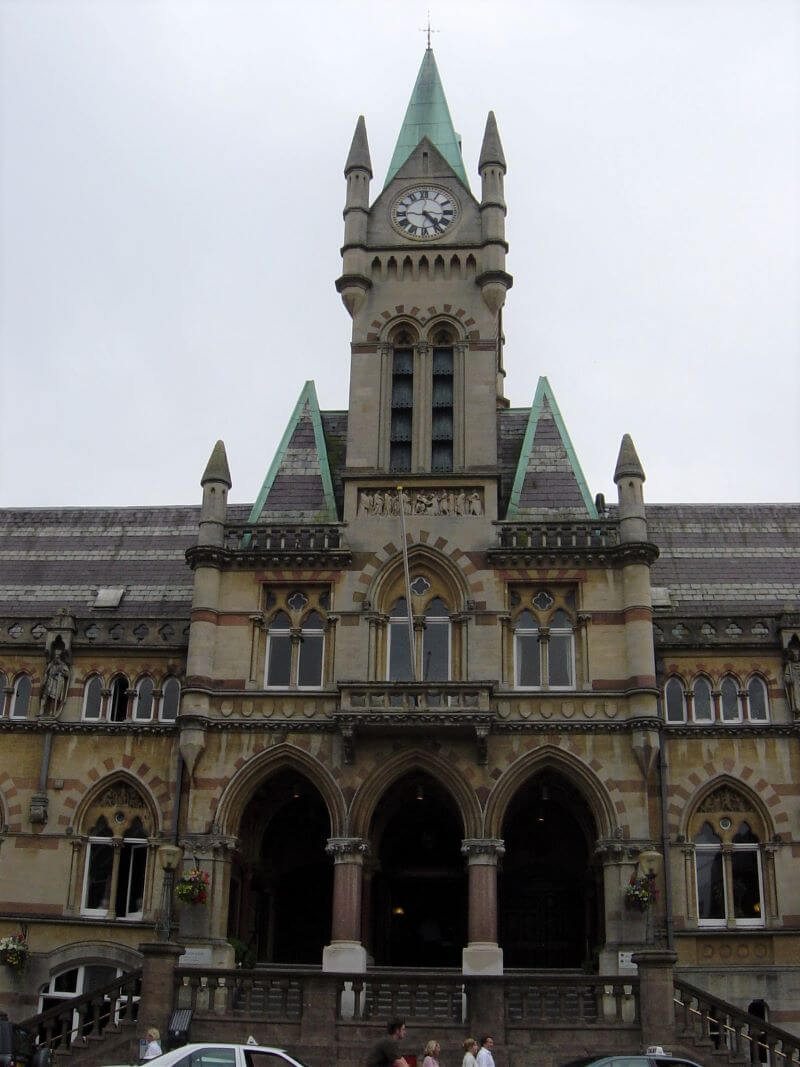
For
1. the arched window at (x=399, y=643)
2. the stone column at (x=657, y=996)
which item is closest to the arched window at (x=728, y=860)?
the stone column at (x=657, y=996)

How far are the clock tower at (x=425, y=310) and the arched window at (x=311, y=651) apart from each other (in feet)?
14.6

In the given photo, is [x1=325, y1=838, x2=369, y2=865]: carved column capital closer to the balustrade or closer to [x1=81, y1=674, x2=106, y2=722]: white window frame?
[x1=81, y1=674, x2=106, y2=722]: white window frame

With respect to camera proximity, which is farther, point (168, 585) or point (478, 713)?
point (168, 585)

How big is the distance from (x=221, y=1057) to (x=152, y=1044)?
3959 mm

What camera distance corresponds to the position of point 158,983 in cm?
2631

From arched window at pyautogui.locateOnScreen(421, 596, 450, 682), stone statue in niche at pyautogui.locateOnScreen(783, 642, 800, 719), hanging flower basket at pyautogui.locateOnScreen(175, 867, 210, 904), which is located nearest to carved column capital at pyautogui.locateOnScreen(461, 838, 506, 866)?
arched window at pyautogui.locateOnScreen(421, 596, 450, 682)

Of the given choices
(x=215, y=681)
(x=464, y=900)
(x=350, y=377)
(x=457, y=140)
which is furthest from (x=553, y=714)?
(x=457, y=140)

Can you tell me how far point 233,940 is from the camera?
3138 centimetres

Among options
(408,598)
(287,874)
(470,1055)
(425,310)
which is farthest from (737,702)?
(470,1055)

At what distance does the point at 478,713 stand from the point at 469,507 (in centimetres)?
637

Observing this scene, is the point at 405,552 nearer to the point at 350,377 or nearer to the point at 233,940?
the point at 350,377

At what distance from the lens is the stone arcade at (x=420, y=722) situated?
31625 mm

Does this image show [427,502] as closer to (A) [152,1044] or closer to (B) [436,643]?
(B) [436,643]

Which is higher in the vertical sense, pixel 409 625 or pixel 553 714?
pixel 409 625
